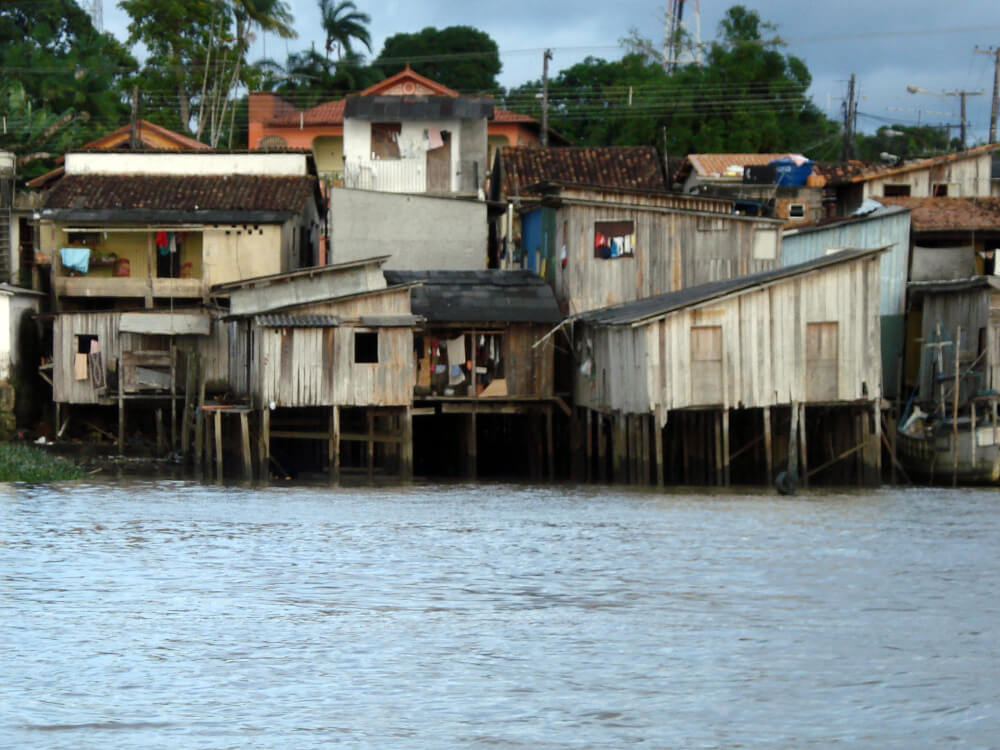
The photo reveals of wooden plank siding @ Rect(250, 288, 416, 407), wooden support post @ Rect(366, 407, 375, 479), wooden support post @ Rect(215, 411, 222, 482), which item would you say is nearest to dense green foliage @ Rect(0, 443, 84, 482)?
wooden support post @ Rect(215, 411, 222, 482)

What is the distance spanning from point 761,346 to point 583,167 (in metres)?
15.4

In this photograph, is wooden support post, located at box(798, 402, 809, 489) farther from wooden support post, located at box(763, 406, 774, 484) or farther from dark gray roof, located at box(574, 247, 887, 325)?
dark gray roof, located at box(574, 247, 887, 325)

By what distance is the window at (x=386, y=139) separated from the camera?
46406mm

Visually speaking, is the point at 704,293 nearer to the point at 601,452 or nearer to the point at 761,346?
the point at 761,346

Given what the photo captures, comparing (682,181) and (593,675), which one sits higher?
(682,181)

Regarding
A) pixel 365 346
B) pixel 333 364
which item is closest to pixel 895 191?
pixel 365 346

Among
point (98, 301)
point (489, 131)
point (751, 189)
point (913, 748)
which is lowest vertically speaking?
point (913, 748)

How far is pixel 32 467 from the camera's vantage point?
30109 mm

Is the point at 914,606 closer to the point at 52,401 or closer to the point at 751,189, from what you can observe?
the point at 52,401

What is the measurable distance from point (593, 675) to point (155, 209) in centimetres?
3000

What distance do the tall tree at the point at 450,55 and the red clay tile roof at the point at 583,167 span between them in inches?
901

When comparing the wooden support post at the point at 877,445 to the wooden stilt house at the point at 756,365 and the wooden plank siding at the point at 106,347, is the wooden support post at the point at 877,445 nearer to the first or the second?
the wooden stilt house at the point at 756,365

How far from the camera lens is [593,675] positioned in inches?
485

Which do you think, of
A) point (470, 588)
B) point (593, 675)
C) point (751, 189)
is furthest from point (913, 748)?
point (751, 189)
